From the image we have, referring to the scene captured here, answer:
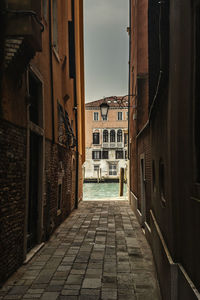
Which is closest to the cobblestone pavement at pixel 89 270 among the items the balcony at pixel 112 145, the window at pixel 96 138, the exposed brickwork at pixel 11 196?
the exposed brickwork at pixel 11 196

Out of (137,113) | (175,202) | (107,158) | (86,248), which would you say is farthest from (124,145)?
(175,202)

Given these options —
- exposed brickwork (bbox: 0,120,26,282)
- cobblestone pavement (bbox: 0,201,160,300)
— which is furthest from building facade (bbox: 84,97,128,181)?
exposed brickwork (bbox: 0,120,26,282)

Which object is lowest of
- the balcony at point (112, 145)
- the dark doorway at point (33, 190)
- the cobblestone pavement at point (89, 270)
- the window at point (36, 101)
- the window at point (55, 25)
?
the cobblestone pavement at point (89, 270)

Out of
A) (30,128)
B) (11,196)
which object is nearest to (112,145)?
(30,128)

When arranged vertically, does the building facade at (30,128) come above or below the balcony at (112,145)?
below

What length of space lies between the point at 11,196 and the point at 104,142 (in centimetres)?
4731

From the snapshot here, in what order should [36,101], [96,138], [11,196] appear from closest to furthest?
1. [11,196]
2. [36,101]
3. [96,138]

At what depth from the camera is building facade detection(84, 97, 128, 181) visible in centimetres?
5184

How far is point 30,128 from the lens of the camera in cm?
583

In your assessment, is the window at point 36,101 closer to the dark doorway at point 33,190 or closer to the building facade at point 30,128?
the building facade at point 30,128

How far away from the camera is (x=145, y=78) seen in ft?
35.6

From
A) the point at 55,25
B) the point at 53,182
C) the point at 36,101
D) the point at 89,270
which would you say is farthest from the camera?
the point at 55,25

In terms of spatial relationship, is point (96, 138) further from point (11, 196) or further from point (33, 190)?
point (11, 196)

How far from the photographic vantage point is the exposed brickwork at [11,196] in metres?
4.41
